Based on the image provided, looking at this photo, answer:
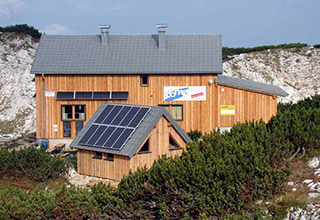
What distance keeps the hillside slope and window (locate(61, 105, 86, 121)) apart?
1851cm

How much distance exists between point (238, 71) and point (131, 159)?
36014 millimetres

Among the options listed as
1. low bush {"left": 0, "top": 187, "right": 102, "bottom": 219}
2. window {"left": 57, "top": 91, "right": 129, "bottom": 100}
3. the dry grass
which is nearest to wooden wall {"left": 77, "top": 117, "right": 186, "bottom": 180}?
the dry grass

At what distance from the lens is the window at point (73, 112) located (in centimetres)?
3397

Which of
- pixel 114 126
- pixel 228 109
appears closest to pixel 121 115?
pixel 114 126

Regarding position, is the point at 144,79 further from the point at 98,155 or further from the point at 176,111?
the point at 98,155

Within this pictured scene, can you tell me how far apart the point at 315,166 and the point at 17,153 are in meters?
13.7

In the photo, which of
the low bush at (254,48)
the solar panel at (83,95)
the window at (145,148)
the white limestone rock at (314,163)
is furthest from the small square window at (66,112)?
the low bush at (254,48)

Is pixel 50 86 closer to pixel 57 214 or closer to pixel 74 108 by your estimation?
pixel 74 108

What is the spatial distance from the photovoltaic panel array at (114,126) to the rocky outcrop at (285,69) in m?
32.4

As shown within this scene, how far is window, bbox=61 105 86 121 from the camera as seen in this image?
34.0 metres

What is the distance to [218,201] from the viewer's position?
17094 millimetres

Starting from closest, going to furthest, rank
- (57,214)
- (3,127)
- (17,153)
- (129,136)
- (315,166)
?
1. (57,214)
2. (315,166)
3. (129,136)
4. (17,153)
5. (3,127)

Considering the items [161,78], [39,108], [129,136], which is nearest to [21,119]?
[39,108]

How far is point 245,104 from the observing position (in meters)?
33.6
